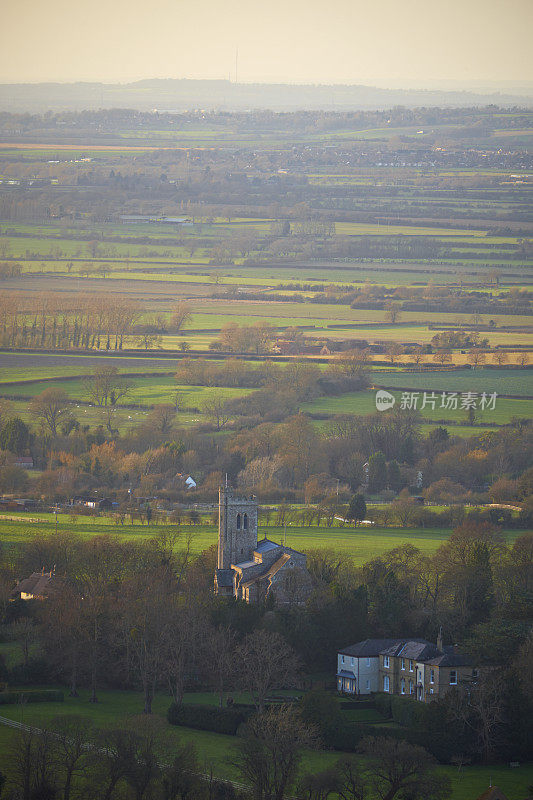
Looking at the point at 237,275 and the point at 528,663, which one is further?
the point at 237,275

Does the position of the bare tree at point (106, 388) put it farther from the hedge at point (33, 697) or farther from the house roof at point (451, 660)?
the house roof at point (451, 660)

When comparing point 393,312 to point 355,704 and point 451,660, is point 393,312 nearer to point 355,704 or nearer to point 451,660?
point 451,660

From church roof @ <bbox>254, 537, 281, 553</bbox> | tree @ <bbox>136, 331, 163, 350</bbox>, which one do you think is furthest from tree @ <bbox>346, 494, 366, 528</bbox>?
tree @ <bbox>136, 331, 163, 350</bbox>

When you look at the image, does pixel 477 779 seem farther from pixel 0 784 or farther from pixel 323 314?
pixel 323 314

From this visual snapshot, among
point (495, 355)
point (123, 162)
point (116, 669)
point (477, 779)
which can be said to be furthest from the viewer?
point (123, 162)

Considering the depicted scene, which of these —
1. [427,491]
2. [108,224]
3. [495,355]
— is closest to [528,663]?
[427,491]

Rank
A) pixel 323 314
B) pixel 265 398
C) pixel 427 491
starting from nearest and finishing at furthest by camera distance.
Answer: pixel 427 491 < pixel 265 398 < pixel 323 314
